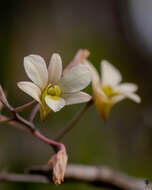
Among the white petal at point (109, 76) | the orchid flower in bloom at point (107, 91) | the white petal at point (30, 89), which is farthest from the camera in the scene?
the white petal at point (109, 76)

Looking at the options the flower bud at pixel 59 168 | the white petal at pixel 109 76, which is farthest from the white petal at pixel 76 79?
the white petal at pixel 109 76

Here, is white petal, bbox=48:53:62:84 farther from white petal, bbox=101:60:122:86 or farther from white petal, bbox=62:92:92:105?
white petal, bbox=101:60:122:86

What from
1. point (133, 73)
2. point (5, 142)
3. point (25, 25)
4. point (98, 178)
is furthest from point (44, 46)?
point (98, 178)

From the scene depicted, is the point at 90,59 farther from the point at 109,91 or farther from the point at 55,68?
the point at 55,68

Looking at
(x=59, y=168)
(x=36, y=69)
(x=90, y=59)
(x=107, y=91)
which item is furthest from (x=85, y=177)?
(x=90, y=59)

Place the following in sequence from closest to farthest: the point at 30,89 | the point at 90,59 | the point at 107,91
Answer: the point at 30,89, the point at 107,91, the point at 90,59

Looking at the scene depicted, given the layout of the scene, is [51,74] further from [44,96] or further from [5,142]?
[5,142]

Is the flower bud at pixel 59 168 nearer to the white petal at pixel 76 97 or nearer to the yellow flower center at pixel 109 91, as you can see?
the white petal at pixel 76 97

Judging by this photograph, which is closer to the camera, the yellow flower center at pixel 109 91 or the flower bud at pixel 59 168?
the flower bud at pixel 59 168
